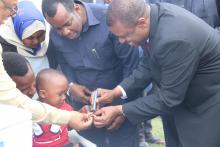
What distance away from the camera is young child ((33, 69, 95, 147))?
2682mm

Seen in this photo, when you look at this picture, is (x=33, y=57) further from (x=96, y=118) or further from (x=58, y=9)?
(x=96, y=118)

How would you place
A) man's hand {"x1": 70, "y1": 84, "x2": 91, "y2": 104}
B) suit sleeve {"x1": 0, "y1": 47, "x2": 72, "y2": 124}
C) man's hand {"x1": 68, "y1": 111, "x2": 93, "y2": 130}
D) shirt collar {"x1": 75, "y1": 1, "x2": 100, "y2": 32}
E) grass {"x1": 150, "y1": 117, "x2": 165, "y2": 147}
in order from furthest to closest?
grass {"x1": 150, "y1": 117, "x2": 165, "y2": 147}
man's hand {"x1": 70, "y1": 84, "x2": 91, "y2": 104}
shirt collar {"x1": 75, "y1": 1, "x2": 100, "y2": 32}
man's hand {"x1": 68, "y1": 111, "x2": 93, "y2": 130}
suit sleeve {"x1": 0, "y1": 47, "x2": 72, "y2": 124}

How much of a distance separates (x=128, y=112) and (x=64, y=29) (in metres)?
0.75

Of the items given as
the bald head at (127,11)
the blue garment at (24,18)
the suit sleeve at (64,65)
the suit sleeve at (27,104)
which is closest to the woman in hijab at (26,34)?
the blue garment at (24,18)

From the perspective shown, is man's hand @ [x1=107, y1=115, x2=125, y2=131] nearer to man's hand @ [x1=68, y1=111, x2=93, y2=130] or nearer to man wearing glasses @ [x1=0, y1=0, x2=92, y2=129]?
man's hand @ [x1=68, y1=111, x2=93, y2=130]

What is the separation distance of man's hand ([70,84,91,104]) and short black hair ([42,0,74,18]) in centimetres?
63

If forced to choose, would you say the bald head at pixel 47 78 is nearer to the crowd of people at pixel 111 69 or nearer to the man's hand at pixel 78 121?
the crowd of people at pixel 111 69

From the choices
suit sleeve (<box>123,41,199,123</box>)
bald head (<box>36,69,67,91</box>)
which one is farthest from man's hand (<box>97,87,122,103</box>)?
bald head (<box>36,69,67,91</box>)

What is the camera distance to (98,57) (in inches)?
119

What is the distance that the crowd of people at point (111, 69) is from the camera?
2451 mm

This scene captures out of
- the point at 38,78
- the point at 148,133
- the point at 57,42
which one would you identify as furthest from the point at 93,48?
the point at 148,133

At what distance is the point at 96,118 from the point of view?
2811mm

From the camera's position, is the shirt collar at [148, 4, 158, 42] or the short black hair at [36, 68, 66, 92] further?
the short black hair at [36, 68, 66, 92]

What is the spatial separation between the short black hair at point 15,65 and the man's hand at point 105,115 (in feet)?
1.99
